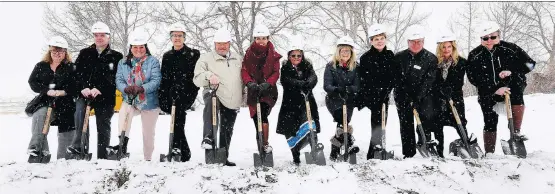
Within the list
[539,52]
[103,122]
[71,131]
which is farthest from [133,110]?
[539,52]

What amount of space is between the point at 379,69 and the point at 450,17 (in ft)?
105

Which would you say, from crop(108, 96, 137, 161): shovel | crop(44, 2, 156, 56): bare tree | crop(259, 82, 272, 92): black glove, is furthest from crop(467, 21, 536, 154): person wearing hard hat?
crop(44, 2, 156, 56): bare tree

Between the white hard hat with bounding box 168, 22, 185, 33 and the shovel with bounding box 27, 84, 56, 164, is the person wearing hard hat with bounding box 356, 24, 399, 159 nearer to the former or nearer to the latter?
the white hard hat with bounding box 168, 22, 185, 33

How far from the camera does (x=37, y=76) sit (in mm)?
5512

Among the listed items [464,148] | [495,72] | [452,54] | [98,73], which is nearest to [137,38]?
[98,73]

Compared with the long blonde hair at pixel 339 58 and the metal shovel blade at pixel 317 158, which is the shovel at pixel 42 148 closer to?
the metal shovel blade at pixel 317 158

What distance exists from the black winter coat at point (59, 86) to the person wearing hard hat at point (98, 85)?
0.42 feet

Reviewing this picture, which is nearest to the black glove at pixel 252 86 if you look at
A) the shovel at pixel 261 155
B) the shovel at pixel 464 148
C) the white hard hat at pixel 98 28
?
the shovel at pixel 261 155

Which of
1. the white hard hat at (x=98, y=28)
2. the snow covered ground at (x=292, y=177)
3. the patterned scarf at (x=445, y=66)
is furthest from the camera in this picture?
the patterned scarf at (x=445, y=66)

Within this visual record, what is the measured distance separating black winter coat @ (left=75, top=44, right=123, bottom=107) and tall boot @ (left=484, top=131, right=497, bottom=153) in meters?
5.45

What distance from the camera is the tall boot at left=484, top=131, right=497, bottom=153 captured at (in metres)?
6.04

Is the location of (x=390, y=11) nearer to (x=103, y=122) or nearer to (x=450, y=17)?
(x=450, y=17)

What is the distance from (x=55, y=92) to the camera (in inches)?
215

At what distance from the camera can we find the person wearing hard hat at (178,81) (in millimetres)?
5625
